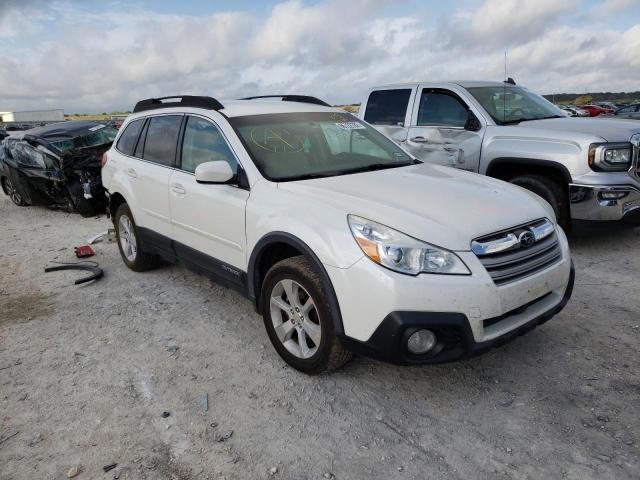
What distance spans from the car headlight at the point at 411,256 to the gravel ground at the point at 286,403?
85cm

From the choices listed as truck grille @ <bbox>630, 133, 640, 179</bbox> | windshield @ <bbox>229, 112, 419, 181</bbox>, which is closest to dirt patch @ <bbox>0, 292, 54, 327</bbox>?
windshield @ <bbox>229, 112, 419, 181</bbox>

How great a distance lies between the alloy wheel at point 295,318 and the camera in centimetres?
308

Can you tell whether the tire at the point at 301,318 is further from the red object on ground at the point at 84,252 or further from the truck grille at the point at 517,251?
the red object on ground at the point at 84,252

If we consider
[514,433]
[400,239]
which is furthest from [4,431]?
[514,433]

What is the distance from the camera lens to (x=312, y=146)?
386cm

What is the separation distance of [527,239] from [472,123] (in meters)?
3.56

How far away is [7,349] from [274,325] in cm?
209

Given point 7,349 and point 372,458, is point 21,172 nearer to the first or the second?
point 7,349

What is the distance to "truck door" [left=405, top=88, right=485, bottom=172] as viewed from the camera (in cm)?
612

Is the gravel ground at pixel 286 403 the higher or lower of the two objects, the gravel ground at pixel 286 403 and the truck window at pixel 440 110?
the lower

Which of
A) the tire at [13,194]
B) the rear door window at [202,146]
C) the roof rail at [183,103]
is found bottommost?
the tire at [13,194]

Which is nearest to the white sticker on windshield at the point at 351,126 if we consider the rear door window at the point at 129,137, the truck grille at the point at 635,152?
the rear door window at the point at 129,137

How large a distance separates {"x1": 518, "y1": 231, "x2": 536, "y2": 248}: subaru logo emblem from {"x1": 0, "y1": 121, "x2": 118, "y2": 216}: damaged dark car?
7.02m

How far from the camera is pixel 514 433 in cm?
263
